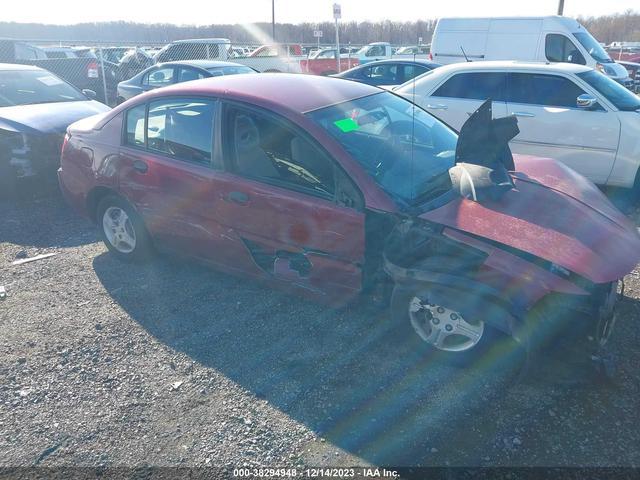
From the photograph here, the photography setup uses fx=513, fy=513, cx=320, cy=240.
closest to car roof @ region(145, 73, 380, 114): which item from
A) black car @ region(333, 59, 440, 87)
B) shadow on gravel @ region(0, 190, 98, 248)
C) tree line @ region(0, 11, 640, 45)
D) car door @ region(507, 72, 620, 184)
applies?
shadow on gravel @ region(0, 190, 98, 248)

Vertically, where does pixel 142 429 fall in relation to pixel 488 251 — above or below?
below

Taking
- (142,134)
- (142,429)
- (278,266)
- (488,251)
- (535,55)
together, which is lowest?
(142,429)

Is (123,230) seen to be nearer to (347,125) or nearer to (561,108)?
(347,125)

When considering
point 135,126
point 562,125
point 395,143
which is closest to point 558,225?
point 395,143

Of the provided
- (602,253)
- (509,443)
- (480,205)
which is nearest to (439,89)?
(480,205)

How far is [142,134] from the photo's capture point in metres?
4.34

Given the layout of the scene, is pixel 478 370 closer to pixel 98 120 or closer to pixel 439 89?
pixel 98 120

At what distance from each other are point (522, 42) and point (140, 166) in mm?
10535

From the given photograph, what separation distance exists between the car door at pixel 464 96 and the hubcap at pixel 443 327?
14.2 feet

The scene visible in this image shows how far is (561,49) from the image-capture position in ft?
37.5

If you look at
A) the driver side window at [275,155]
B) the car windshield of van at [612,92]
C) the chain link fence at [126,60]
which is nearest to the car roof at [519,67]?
the car windshield of van at [612,92]

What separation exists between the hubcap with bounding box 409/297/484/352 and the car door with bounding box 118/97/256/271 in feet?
4.69

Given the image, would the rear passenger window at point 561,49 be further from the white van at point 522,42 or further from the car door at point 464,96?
the car door at point 464,96

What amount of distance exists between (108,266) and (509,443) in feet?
12.4
